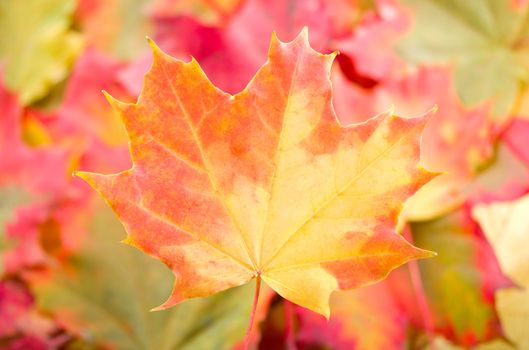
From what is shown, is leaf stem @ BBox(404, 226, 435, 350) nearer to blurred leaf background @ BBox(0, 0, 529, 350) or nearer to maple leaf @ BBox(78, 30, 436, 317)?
blurred leaf background @ BBox(0, 0, 529, 350)

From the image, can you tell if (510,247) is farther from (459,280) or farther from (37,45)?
(37,45)

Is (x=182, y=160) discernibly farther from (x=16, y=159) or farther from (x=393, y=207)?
(x=16, y=159)

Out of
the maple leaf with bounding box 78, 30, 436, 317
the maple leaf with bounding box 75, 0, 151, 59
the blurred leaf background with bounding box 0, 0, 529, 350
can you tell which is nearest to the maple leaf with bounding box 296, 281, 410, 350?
the blurred leaf background with bounding box 0, 0, 529, 350

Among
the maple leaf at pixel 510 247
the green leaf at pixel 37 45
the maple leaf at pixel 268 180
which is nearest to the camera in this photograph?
the maple leaf at pixel 268 180

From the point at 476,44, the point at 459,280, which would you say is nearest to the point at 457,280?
the point at 459,280

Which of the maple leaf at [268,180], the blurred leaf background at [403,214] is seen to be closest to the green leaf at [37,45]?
the blurred leaf background at [403,214]

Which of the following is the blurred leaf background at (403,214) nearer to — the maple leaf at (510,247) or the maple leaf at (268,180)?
the maple leaf at (510,247)
